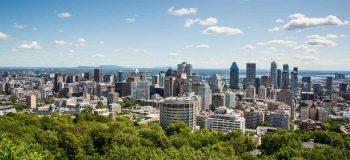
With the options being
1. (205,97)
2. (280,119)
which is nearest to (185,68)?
(205,97)

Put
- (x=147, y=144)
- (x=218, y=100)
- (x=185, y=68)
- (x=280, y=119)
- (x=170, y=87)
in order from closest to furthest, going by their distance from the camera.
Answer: (x=147, y=144) → (x=280, y=119) → (x=218, y=100) → (x=170, y=87) → (x=185, y=68)

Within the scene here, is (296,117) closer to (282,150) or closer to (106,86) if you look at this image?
(282,150)

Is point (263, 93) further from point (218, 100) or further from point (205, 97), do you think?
point (218, 100)

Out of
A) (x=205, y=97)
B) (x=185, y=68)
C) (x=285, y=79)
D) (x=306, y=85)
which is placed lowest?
A: (x=205, y=97)

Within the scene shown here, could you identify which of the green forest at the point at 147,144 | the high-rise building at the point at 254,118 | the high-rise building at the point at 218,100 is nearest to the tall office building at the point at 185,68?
the high-rise building at the point at 218,100

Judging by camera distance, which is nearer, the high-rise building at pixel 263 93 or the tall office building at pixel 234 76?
the high-rise building at pixel 263 93

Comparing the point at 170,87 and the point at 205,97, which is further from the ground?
the point at 170,87

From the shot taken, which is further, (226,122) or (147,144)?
(226,122)

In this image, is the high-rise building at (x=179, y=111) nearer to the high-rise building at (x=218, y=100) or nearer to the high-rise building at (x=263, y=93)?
the high-rise building at (x=218, y=100)

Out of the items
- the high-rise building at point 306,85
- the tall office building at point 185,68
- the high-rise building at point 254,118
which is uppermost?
the tall office building at point 185,68

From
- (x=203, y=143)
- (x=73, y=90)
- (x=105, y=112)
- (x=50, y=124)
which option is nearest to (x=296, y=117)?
(x=105, y=112)

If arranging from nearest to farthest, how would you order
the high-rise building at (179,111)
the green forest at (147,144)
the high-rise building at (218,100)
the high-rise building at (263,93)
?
the green forest at (147,144) → the high-rise building at (179,111) → the high-rise building at (218,100) → the high-rise building at (263,93)
